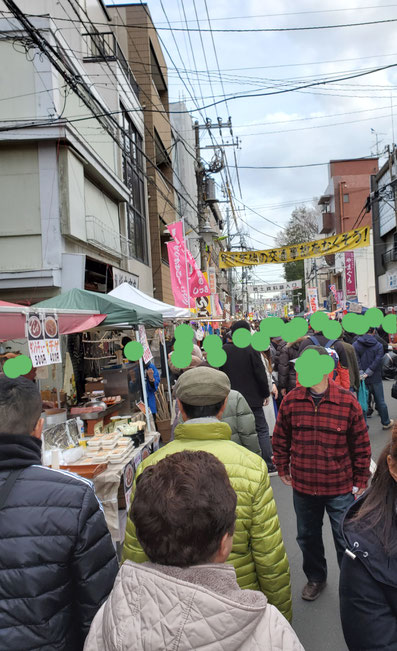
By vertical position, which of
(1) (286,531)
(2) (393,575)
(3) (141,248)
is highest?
(3) (141,248)

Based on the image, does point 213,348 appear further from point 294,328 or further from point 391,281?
point 391,281

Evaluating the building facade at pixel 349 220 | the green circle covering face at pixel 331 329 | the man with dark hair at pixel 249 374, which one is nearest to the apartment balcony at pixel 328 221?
the building facade at pixel 349 220

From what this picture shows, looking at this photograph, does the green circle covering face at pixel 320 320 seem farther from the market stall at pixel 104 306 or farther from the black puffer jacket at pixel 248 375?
the market stall at pixel 104 306

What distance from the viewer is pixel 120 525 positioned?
4.69 m

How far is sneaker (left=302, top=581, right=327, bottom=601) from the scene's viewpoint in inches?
143

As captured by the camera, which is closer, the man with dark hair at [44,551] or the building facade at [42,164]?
the man with dark hair at [44,551]

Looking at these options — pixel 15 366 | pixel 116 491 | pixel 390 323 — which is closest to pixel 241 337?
pixel 390 323

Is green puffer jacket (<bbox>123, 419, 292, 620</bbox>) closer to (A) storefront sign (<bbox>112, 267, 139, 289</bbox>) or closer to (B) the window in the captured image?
(A) storefront sign (<bbox>112, 267, 139, 289</bbox>)

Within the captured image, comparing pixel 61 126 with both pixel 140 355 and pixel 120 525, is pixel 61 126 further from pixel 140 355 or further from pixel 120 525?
pixel 120 525

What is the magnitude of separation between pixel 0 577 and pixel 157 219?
2065cm

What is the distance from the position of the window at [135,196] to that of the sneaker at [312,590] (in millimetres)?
14761

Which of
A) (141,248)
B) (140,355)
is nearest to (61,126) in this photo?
(140,355)

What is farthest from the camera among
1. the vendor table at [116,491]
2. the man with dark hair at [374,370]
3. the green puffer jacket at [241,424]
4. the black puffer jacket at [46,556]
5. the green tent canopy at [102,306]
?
the man with dark hair at [374,370]

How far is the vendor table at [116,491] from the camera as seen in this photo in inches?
174
